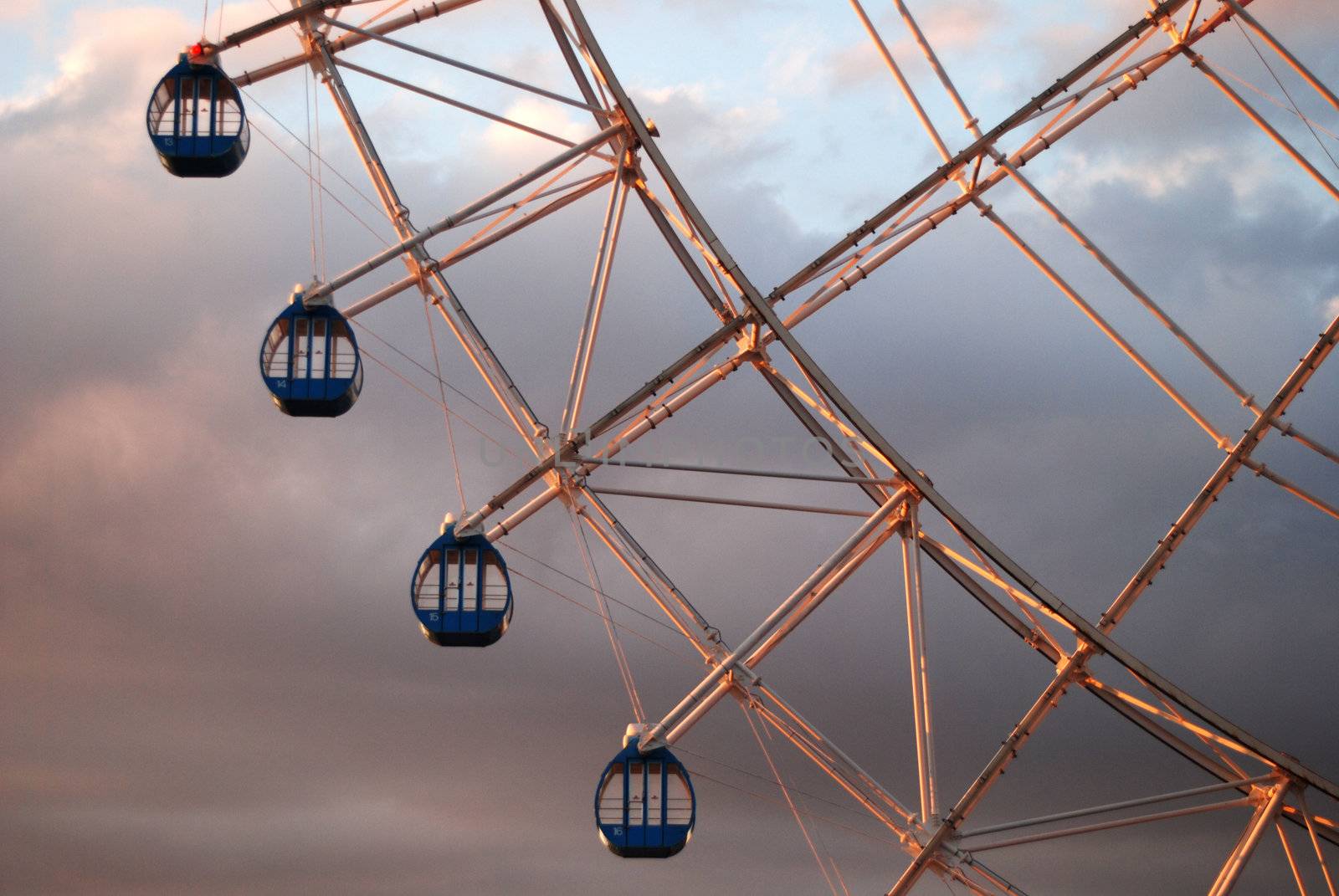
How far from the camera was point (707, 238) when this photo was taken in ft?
84.5

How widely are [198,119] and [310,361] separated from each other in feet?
11.5

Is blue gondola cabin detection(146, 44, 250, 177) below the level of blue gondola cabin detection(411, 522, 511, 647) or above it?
above

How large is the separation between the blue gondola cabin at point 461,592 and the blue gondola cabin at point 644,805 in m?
2.22

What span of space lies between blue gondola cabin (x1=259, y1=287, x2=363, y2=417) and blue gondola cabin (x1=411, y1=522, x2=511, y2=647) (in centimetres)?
212

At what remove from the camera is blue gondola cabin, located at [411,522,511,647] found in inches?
1006

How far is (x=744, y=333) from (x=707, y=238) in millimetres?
1661

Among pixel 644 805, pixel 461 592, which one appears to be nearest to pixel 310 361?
pixel 461 592

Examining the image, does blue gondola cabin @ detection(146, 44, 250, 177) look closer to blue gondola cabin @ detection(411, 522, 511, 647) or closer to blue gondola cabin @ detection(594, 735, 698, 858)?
blue gondola cabin @ detection(411, 522, 511, 647)

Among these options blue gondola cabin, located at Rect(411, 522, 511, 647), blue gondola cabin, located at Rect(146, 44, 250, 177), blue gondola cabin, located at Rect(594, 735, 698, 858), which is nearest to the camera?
blue gondola cabin, located at Rect(594, 735, 698, 858)

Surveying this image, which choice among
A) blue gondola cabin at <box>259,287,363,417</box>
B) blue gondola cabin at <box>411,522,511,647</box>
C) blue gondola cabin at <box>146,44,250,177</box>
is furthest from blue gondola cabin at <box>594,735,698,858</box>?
blue gondola cabin at <box>146,44,250,177</box>

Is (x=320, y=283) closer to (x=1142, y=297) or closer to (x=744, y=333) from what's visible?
(x=744, y=333)

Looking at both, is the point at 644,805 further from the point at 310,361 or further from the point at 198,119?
the point at 198,119

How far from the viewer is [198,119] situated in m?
26.7

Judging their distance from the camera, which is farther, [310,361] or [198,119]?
[198,119]
